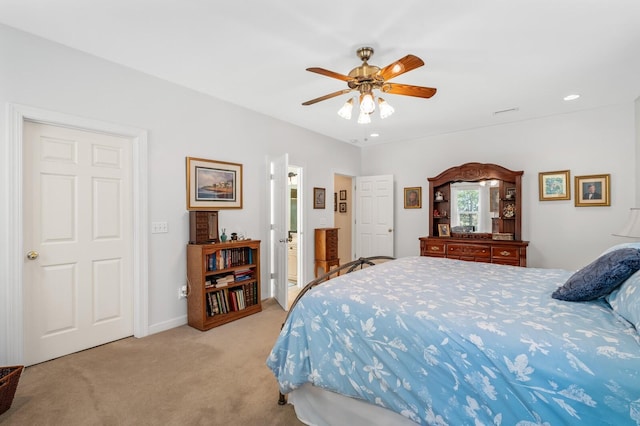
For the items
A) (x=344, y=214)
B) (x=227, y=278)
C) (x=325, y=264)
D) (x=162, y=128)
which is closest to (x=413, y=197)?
(x=344, y=214)

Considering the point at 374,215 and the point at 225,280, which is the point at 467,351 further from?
the point at 374,215

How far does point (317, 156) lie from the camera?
512cm

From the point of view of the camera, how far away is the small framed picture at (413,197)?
532 centimetres

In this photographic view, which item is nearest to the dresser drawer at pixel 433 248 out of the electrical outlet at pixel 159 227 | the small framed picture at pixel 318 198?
the small framed picture at pixel 318 198

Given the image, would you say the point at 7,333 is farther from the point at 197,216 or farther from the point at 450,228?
the point at 450,228

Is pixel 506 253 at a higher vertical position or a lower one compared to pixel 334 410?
higher

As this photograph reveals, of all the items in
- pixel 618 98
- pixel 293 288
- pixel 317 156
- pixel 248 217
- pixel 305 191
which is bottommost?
pixel 293 288

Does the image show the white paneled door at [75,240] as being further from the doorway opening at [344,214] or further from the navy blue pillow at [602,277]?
the doorway opening at [344,214]

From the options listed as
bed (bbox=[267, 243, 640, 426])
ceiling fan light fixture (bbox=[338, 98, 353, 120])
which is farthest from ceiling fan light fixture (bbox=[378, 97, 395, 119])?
bed (bbox=[267, 243, 640, 426])

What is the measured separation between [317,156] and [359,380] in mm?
4046

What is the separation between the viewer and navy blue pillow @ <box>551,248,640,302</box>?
143 centimetres

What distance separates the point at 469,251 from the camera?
14.5ft

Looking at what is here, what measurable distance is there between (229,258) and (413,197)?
11.3ft

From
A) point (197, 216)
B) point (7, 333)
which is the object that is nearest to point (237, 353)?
point (197, 216)
